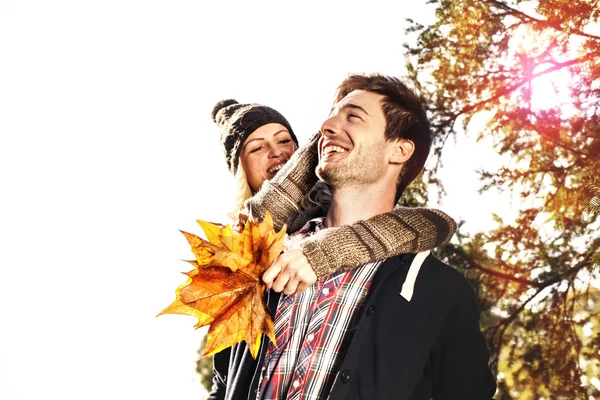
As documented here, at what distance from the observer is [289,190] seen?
2852 millimetres

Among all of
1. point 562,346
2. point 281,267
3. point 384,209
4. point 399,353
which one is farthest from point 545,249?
point 281,267

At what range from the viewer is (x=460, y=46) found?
519 centimetres

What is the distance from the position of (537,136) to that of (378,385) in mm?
3129

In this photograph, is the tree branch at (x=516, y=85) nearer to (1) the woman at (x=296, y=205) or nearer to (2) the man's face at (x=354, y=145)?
(1) the woman at (x=296, y=205)

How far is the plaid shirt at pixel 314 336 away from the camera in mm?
2379

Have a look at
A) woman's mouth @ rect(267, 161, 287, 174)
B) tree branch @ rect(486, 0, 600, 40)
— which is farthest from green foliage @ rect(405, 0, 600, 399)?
woman's mouth @ rect(267, 161, 287, 174)

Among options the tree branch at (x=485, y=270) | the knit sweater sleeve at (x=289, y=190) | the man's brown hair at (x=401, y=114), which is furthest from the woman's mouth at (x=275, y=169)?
the tree branch at (x=485, y=270)

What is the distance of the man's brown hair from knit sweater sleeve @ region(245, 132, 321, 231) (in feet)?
0.94

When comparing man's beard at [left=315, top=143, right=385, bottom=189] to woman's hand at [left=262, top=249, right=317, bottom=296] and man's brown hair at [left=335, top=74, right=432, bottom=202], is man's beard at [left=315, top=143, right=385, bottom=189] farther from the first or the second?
woman's hand at [left=262, top=249, right=317, bottom=296]

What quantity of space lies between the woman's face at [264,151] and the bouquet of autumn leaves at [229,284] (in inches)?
52.0

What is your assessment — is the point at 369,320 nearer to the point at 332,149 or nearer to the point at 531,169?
the point at 332,149

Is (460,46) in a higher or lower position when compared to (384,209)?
higher

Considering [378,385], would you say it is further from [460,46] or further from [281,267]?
[460,46]

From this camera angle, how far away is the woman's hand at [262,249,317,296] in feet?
7.29
